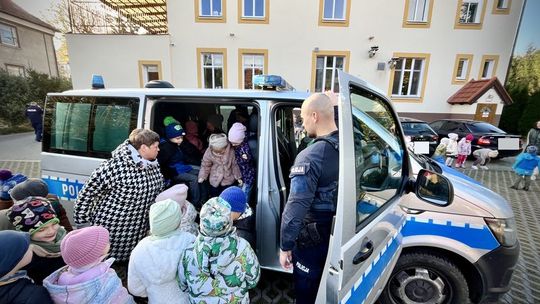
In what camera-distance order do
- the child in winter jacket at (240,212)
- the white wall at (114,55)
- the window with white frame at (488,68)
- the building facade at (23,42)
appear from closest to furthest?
the child in winter jacket at (240,212) → the white wall at (114,55) → the window with white frame at (488,68) → the building facade at (23,42)

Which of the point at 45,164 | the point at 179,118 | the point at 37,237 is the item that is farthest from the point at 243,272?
the point at 45,164

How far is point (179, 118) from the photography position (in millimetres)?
3371

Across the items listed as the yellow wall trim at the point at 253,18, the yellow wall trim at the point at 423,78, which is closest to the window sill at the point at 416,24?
the yellow wall trim at the point at 423,78

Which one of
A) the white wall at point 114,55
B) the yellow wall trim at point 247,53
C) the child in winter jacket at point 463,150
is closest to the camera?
the child in winter jacket at point 463,150

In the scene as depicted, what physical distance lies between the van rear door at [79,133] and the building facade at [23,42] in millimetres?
24001

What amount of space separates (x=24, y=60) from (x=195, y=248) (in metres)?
28.5

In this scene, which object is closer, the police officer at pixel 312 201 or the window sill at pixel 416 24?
the police officer at pixel 312 201

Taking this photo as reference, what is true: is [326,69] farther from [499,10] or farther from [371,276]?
[371,276]

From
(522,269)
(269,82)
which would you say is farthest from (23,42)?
(522,269)

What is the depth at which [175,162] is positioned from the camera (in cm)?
275

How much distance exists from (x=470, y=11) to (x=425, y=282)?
16.4 m

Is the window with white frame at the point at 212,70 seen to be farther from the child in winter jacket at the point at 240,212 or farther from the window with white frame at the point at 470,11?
the window with white frame at the point at 470,11

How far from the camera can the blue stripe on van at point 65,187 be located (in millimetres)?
2576

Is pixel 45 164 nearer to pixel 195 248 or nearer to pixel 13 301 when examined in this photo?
pixel 13 301
